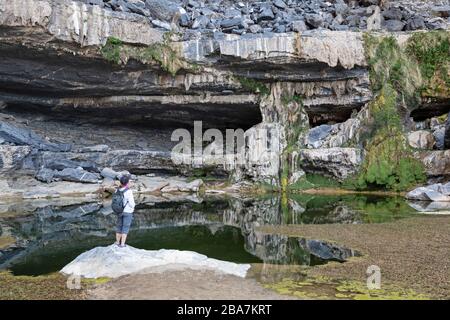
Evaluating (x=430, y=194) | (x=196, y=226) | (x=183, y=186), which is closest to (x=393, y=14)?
(x=430, y=194)

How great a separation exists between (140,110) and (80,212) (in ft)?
38.6

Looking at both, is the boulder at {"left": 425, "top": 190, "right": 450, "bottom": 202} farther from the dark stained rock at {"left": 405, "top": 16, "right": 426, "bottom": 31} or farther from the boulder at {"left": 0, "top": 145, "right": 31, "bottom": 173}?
the boulder at {"left": 0, "top": 145, "right": 31, "bottom": 173}

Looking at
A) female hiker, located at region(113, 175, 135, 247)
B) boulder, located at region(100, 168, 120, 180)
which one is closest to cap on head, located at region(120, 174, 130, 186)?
female hiker, located at region(113, 175, 135, 247)

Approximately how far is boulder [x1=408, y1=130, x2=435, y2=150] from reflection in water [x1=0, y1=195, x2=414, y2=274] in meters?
5.44

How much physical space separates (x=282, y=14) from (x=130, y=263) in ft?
72.5

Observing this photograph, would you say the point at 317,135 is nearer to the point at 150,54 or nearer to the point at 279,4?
the point at 279,4

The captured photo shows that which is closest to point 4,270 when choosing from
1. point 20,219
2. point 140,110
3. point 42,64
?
point 20,219

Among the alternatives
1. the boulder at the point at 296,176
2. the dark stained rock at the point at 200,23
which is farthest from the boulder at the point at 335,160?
the dark stained rock at the point at 200,23

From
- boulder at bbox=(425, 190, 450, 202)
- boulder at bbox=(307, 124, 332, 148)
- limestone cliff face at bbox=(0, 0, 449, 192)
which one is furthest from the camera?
boulder at bbox=(307, 124, 332, 148)

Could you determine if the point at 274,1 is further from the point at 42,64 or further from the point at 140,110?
the point at 42,64

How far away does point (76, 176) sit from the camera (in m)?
25.0

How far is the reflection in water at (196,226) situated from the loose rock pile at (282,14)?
949cm

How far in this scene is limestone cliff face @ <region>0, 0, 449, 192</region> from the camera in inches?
859

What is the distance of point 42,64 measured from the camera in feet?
77.6
